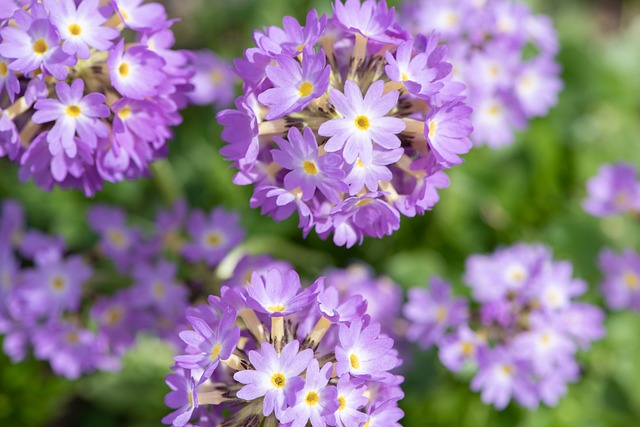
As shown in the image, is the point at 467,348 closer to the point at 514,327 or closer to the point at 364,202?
the point at 514,327

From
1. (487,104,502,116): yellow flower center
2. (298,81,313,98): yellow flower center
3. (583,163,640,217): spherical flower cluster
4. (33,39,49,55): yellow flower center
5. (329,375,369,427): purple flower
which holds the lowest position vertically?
(583,163,640,217): spherical flower cluster

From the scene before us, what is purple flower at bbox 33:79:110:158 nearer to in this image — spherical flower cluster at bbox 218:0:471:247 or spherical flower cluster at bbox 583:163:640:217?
spherical flower cluster at bbox 218:0:471:247

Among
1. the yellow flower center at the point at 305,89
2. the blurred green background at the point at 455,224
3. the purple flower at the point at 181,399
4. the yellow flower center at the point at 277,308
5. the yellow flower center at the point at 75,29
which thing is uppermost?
the yellow flower center at the point at 75,29

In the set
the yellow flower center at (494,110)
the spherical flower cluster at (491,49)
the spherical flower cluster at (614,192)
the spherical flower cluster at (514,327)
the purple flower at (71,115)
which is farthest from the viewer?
the spherical flower cluster at (614,192)

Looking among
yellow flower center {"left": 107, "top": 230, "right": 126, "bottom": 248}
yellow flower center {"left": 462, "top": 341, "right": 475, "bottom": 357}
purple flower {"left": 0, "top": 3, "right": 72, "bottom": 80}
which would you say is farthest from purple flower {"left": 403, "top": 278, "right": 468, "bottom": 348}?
purple flower {"left": 0, "top": 3, "right": 72, "bottom": 80}

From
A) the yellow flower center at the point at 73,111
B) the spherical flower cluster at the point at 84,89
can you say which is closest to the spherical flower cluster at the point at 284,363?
the spherical flower cluster at the point at 84,89

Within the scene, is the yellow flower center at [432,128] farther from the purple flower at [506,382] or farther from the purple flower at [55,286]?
the purple flower at [55,286]

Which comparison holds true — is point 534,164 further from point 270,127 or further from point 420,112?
point 270,127

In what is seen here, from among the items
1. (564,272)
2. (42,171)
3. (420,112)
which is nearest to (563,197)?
(564,272)
